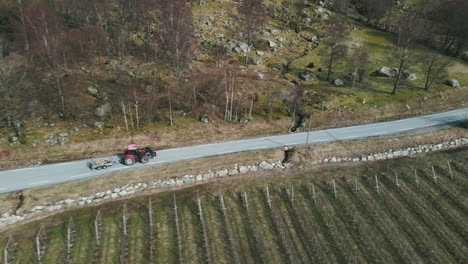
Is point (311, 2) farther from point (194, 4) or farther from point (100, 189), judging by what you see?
point (100, 189)

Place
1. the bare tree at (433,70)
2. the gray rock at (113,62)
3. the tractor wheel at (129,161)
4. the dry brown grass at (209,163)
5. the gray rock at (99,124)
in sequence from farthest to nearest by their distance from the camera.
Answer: the bare tree at (433,70), the gray rock at (113,62), the gray rock at (99,124), the tractor wheel at (129,161), the dry brown grass at (209,163)

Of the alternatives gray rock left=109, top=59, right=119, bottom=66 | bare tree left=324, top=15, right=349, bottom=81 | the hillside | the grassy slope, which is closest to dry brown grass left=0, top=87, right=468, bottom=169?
the hillside

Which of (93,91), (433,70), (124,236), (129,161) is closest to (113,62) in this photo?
(93,91)

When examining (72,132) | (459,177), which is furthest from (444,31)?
(72,132)

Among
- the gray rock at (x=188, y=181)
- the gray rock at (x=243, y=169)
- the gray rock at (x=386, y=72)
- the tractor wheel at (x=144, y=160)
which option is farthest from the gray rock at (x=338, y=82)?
the tractor wheel at (x=144, y=160)

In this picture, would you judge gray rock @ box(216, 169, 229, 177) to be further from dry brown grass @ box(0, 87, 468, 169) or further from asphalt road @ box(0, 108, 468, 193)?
dry brown grass @ box(0, 87, 468, 169)

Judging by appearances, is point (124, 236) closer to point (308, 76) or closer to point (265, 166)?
point (265, 166)

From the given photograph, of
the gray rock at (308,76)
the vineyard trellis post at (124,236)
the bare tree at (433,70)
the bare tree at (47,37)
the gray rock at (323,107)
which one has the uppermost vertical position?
the bare tree at (47,37)

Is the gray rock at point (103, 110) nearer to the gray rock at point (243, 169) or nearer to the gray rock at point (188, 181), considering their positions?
the gray rock at point (188, 181)
